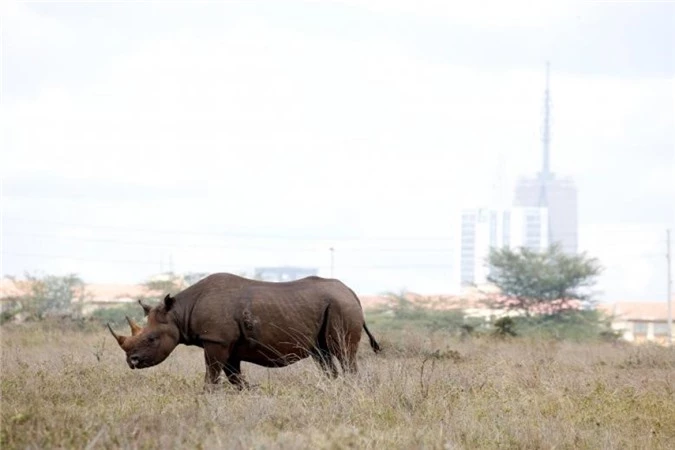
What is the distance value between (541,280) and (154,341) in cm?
4543

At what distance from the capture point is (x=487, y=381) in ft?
46.1

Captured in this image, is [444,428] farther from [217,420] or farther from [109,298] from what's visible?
[109,298]

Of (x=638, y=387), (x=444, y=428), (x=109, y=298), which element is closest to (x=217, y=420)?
(x=444, y=428)

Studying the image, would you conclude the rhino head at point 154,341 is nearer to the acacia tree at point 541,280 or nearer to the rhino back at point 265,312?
the rhino back at point 265,312

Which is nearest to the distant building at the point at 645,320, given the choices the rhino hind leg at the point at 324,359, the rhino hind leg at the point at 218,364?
the rhino hind leg at the point at 324,359

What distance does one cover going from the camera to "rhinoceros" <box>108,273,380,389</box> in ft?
46.4

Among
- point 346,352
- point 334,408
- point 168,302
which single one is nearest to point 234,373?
point 168,302

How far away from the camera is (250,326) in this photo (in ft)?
46.4

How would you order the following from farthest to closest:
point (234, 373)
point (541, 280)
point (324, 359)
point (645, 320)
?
point (645, 320) < point (541, 280) < point (324, 359) < point (234, 373)

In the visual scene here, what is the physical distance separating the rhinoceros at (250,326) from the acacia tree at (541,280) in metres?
42.1

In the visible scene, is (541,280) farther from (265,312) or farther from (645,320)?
(265,312)

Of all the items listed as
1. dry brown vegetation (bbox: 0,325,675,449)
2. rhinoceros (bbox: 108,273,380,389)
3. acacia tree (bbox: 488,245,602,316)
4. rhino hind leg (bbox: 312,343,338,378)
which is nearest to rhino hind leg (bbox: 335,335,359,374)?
rhinoceros (bbox: 108,273,380,389)

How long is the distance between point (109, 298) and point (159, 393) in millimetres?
69648

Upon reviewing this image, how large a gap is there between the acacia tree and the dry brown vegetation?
40.6 m
